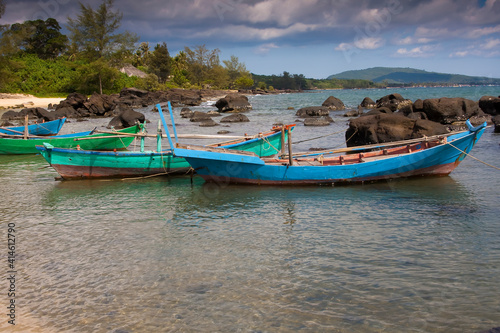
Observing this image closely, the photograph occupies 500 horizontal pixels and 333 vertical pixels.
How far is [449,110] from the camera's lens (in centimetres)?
2320

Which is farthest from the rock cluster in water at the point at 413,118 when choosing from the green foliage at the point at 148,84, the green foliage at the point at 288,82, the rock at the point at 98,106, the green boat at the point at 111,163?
the green foliage at the point at 288,82

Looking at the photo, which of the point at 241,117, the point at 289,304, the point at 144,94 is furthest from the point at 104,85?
the point at 289,304

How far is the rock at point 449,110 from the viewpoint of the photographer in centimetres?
2320

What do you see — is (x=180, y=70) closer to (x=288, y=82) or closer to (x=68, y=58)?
(x=68, y=58)

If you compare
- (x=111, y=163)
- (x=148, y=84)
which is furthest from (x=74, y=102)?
(x=111, y=163)

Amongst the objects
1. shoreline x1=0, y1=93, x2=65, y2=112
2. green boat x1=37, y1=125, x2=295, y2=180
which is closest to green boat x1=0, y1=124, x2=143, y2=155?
green boat x1=37, y1=125, x2=295, y2=180

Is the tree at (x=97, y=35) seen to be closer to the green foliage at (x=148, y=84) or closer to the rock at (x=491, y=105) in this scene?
the green foliage at (x=148, y=84)

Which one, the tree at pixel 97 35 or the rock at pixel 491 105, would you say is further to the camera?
the tree at pixel 97 35

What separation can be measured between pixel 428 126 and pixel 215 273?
12800 millimetres

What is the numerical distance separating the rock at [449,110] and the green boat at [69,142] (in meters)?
16.8

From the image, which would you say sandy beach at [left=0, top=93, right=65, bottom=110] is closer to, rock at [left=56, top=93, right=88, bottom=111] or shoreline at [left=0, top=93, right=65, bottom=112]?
shoreline at [left=0, top=93, right=65, bottom=112]

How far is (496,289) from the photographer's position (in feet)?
18.1

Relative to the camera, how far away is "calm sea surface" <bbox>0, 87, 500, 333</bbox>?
16.5 ft

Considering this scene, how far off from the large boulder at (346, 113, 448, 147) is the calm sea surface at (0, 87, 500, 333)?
457cm
